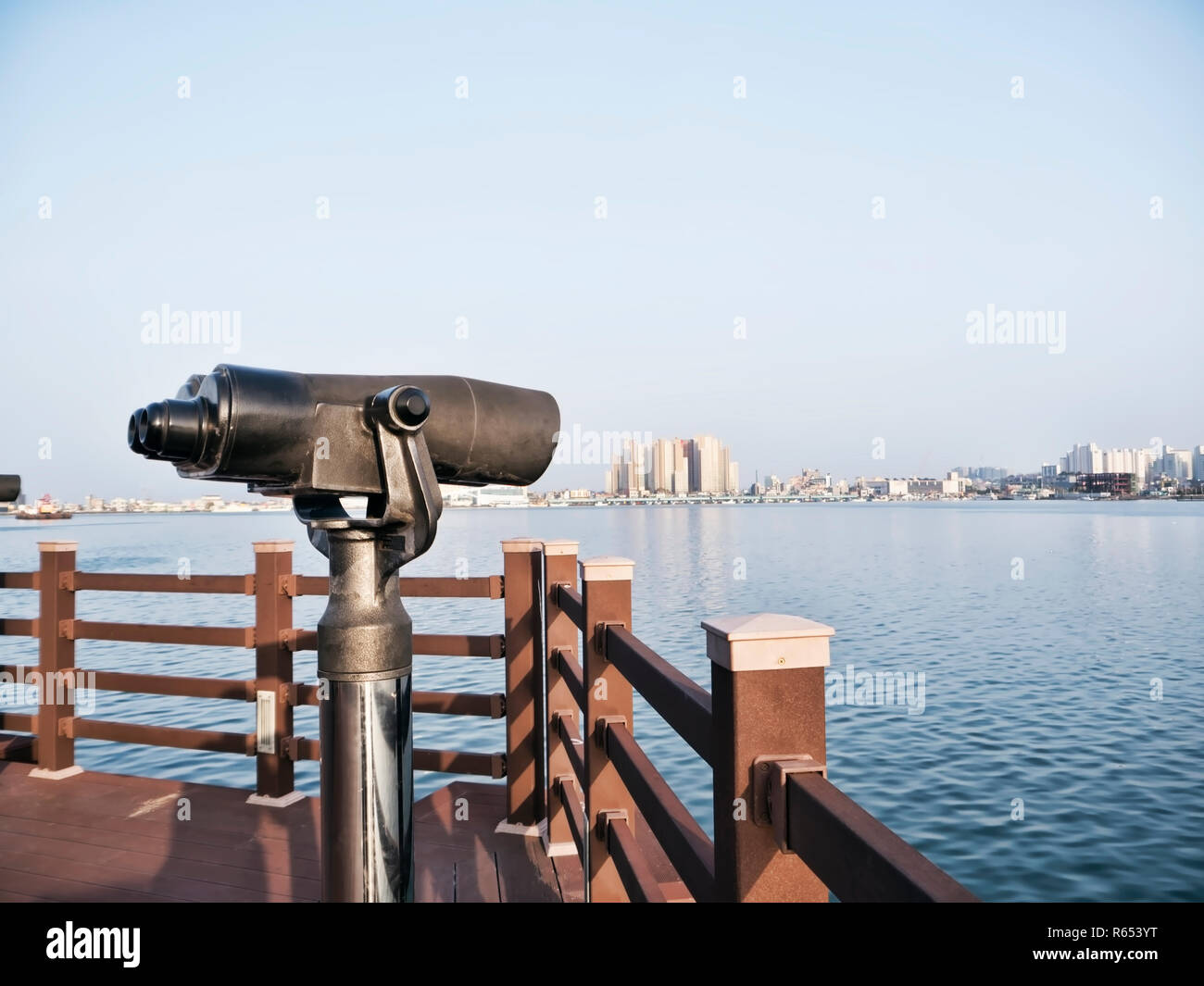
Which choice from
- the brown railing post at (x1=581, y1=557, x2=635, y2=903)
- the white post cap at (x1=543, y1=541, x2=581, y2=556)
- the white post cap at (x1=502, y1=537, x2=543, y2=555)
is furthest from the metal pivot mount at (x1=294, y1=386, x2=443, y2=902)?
the white post cap at (x1=502, y1=537, x2=543, y2=555)

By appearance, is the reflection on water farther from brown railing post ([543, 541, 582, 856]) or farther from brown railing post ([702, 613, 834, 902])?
brown railing post ([702, 613, 834, 902])

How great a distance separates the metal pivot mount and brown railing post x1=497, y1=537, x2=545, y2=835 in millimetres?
2347

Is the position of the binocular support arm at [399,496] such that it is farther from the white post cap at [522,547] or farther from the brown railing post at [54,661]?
the brown railing post at [54,661]

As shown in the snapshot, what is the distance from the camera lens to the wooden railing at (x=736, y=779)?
2.95 ft

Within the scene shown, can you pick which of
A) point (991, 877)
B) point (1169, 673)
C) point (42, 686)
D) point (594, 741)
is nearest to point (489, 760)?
point (594, 741)

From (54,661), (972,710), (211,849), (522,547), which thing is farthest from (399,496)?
(972,710)

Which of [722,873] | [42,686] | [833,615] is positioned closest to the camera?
[722,873]

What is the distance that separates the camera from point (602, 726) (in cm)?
252

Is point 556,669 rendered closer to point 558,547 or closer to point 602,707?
point 558,547

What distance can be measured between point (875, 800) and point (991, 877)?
5.04 feet

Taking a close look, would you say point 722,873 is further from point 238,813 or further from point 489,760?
point 238,813

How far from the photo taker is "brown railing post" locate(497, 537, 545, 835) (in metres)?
3.65

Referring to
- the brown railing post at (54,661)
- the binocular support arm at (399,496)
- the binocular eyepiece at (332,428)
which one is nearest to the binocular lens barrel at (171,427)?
the binocular eyepiece at (332,428)

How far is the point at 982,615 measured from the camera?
19047 millimetres
